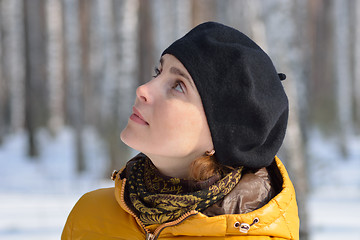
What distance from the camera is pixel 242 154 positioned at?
153cm

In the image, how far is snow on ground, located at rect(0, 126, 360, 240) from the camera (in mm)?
4578

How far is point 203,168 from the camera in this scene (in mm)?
1524

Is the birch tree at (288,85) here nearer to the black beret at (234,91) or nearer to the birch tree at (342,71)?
the black beret at (234,91)

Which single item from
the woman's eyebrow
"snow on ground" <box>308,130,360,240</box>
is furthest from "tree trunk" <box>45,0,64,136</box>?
the woman's eyebrow

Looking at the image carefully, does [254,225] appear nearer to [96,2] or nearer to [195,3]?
[96,2]

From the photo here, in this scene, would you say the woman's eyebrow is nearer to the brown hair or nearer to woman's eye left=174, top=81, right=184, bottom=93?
woman's eye left=174, top=81, right=184, bottom=93

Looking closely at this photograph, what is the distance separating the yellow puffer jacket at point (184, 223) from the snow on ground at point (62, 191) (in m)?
2.62

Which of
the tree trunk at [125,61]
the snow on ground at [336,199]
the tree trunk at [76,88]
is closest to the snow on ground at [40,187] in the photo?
the tree trunk at [76,88]

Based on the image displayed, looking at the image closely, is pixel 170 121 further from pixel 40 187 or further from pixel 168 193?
pixel 40 187

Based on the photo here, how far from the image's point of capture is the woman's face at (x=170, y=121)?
148cm

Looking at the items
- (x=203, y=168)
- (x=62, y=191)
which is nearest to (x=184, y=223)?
(x=203, y=168)

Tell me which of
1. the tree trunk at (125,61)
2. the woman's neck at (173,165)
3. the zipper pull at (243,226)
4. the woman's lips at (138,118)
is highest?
the woman's lips at (138,118)

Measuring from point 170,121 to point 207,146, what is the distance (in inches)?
6.8

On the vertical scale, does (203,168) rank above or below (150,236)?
above
